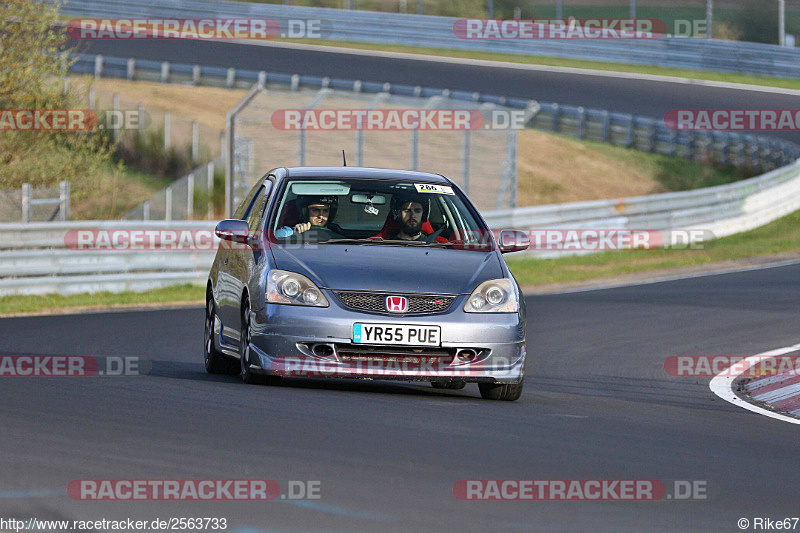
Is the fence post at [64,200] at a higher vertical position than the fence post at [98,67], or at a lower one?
higher

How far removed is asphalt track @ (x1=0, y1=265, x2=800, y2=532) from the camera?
571cm

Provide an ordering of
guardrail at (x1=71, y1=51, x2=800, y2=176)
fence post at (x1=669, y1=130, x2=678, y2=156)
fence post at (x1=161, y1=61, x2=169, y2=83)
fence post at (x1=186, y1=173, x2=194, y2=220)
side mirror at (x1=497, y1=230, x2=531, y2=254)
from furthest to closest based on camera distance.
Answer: fence post at (x1=161, y1=61, x2=169, y2=83) < fence post at (x1=669, y1=130, x2=678, y2=156) < guardrail at (x1=71, y1=51, x2=800, y2=176) < fence post at (x1=186, y1=173, x2=194, y2=220) < side mirror at (x1=497, y1=230, x2=531, y2=254)

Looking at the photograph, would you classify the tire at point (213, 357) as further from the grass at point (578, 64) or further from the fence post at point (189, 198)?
the grass at point (578, 64)

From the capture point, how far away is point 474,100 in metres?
39.6

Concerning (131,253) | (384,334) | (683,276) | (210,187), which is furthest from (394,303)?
(210,187)

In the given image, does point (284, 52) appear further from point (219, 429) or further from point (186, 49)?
point (219, 429)

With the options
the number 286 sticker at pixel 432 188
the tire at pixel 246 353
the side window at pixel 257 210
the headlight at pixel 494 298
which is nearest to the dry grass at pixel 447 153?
the side window at pixel 257 210

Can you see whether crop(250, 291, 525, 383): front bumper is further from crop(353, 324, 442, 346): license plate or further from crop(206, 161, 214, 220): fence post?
crop(206, 161, 214, 220): fence post

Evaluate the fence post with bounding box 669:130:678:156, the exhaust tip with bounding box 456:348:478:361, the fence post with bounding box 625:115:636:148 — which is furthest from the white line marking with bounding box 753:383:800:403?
the fence post with bounding box 625:115:636:148

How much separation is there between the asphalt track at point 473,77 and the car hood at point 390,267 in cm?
3321

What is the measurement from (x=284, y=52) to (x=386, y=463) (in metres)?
43.5

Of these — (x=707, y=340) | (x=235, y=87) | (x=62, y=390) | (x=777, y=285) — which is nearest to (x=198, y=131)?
(x=235, y=87)

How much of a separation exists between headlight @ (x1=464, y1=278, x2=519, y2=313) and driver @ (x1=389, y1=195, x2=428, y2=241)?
83cm

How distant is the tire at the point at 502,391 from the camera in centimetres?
976
